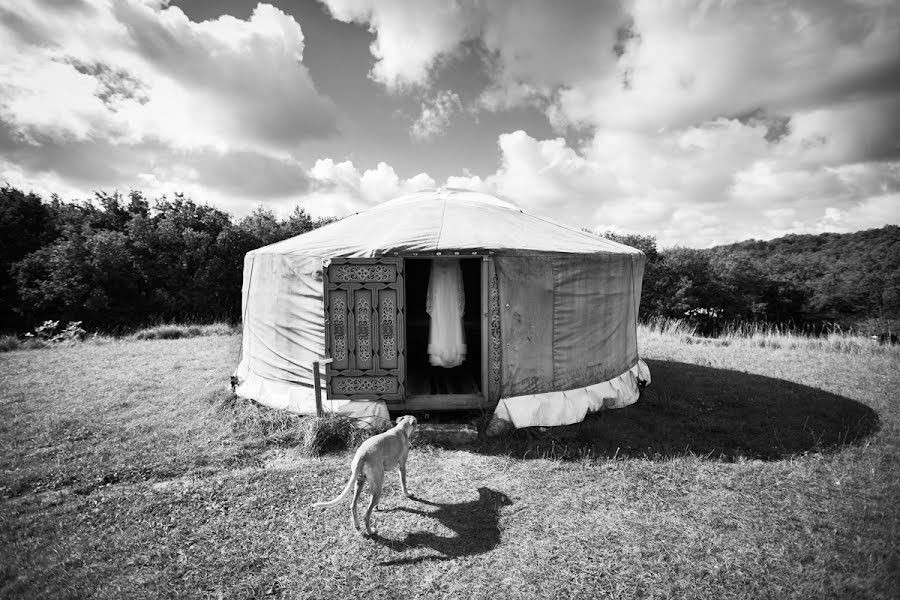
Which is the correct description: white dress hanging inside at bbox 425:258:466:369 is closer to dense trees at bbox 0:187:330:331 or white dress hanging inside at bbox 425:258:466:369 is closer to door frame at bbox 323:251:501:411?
door frame at bbox 323:251:501:411

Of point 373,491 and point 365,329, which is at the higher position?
point 365,329

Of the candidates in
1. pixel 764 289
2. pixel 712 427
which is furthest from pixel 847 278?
pixel 712 427

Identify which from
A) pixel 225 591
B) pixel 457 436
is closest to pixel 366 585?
pixel 225 591

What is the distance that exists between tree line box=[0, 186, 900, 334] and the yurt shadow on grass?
12332 mm

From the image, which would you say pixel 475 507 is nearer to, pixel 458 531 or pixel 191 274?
pixel 458 531

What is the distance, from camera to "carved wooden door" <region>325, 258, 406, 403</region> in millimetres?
4371

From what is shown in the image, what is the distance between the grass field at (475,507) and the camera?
93.6 inches

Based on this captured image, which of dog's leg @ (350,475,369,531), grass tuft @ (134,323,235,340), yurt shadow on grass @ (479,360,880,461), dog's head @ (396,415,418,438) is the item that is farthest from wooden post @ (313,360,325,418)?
grass tuft @ (134,323,235,340)

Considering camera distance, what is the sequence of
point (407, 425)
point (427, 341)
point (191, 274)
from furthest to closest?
point (191, 274) < point (427, 341) < point (407, 425)

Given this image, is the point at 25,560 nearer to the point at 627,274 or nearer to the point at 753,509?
the point at 753,509

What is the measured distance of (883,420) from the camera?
466cm

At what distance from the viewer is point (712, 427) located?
4543 mm

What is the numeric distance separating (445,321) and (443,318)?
0.05 m

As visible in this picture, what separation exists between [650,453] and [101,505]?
185 inches
